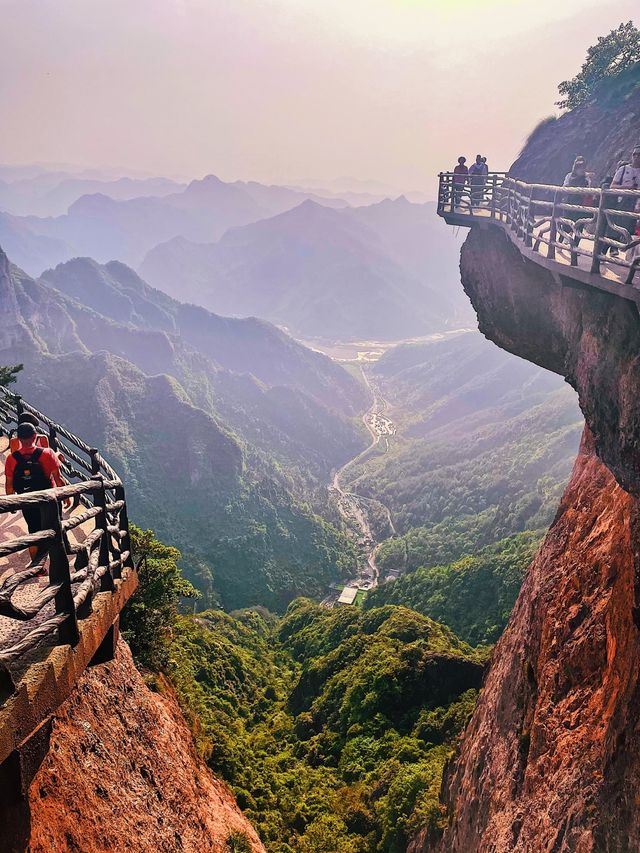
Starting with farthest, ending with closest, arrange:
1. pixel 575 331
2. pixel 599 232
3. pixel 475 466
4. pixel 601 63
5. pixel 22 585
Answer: pixel 475 466, pixel 601 63, pixel 575 331, pixel 599 232, pixel 22 585

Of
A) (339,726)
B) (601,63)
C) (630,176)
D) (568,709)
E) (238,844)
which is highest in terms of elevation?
(601,63)

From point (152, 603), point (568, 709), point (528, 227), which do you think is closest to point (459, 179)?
point (528, 227)

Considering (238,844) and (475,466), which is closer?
(238,844)

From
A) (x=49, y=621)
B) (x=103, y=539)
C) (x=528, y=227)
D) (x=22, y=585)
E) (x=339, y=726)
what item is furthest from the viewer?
(x=339, y=726)

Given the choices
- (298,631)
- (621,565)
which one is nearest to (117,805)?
(621,565)

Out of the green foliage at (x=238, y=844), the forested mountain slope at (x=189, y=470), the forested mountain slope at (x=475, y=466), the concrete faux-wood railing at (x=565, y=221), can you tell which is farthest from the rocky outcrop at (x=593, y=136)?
the forested mountain slope at (x=189, y=470)

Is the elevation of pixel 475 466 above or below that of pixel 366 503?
above

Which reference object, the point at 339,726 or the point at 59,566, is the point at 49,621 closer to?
the point at 59,566
